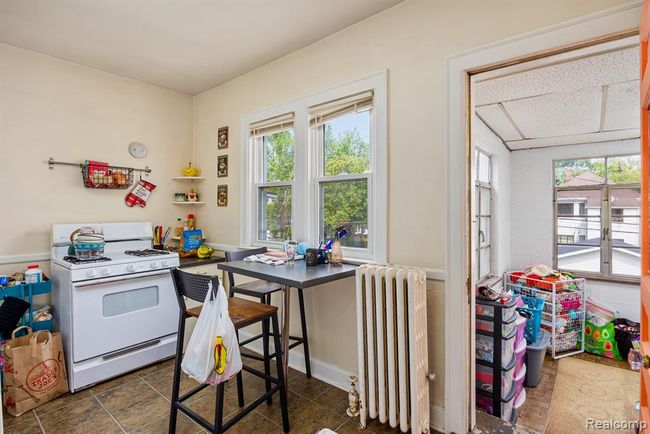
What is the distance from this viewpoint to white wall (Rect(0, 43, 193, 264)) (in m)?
2.53

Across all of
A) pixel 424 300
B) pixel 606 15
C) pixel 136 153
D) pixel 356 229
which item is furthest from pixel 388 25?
pixel 136 153

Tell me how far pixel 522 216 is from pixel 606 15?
375 cm

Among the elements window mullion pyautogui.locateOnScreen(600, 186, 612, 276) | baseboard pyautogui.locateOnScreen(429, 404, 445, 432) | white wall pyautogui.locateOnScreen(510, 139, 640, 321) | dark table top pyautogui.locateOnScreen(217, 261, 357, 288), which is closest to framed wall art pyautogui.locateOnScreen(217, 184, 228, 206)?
dark table top pyautogui.locateOnScreen(217, 261, 357, 288)

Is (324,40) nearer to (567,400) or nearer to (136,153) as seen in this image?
(136,153)

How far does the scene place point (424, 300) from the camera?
5.94 feet

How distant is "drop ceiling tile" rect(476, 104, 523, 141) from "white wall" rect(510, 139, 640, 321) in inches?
29.1

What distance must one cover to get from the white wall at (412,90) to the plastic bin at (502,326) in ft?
1.59

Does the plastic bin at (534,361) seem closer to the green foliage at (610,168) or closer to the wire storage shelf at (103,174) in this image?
the green foliage at (610,168)

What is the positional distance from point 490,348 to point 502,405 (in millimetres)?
371

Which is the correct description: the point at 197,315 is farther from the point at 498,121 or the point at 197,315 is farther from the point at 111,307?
the point at 498,121

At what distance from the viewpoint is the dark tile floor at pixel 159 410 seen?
6.26 ft

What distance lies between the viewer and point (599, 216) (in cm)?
418

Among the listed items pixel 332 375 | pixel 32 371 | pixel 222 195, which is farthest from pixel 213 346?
pixel 222 195

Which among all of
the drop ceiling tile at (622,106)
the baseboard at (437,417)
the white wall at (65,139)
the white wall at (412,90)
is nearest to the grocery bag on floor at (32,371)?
the white wall at (65,139)
